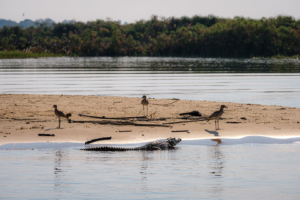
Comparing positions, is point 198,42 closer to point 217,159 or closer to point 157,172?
point 217,159

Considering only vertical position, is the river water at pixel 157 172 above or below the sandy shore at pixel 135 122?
below

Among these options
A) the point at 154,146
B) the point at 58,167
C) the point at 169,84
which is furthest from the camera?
the point at 169,84

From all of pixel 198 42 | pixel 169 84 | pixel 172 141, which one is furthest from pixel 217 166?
pixel 198 42

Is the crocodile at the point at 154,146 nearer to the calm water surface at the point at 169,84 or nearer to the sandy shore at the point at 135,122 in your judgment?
the sandy shore at the point at 135,122

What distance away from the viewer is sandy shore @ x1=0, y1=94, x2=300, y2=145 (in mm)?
11898

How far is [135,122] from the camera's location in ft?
44.1

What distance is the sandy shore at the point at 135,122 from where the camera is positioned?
11898 mm

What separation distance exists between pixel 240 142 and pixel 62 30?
521 ft

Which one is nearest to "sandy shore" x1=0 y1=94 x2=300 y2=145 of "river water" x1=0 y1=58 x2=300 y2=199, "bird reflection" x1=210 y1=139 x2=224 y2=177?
"river water" x1=0 y1=58 x2=300 y2=199

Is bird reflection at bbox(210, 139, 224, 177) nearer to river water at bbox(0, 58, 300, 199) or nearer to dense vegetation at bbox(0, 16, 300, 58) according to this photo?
river water at bbox(0, 58, 300, 199)

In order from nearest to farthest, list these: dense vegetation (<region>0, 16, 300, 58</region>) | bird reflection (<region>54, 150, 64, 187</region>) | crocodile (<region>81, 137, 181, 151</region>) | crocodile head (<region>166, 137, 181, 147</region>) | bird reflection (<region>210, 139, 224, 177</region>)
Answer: bird reflection (<region>54, 150, 64, 187</region>) < bird reflection (<region>210, 139, 224, 177</region>) < crocodile (<region>81, 137, 181, 151</region>) < crocodile head (<region>166, 137, 181, 147</region>) < dense vegetation (<region>0, 16, 300, 58</region>)

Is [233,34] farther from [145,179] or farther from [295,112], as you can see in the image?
[145,179]

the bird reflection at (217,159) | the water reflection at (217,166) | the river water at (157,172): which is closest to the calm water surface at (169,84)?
the bird reflection at (217,159)

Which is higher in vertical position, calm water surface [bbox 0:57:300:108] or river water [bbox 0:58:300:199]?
calm water surface [bbox 0:57:300:108]
